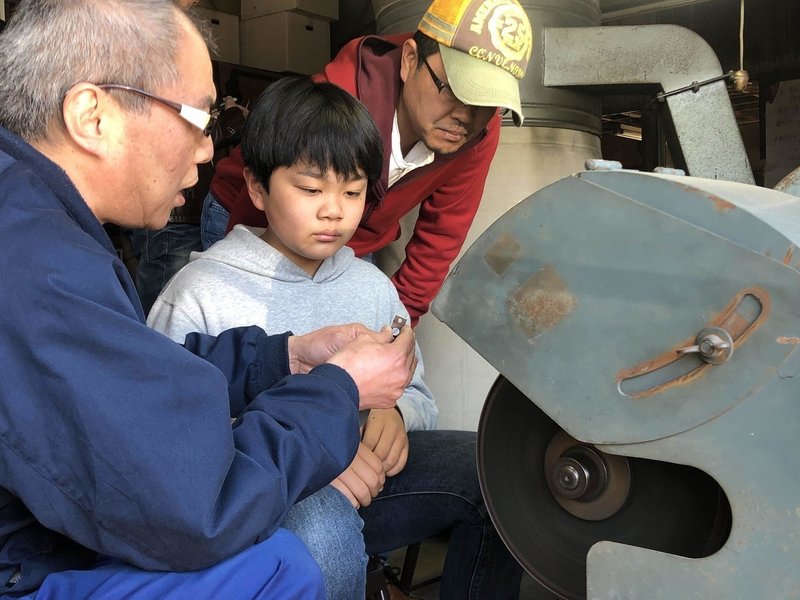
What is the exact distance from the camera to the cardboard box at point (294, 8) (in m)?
3.38

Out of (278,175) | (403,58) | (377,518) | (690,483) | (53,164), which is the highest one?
(53,164)

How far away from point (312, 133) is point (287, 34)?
81.0 inches

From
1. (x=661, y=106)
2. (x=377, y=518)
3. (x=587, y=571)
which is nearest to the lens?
(x=587, y=571)

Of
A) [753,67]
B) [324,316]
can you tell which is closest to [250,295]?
[324,316]

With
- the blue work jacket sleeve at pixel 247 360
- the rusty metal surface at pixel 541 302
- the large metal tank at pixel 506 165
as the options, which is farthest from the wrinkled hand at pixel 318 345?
the large metal tank at pixel 506 165

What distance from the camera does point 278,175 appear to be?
1504 millimetres

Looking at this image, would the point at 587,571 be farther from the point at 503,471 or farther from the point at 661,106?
the point at 661,106

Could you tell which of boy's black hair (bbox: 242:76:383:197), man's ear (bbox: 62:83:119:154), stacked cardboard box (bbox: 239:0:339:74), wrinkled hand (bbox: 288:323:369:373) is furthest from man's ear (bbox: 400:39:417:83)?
stacked cardboard box (bbox: 239:0:339:74)

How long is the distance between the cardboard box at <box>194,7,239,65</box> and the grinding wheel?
8.49 ft

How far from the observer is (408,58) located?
1.78 m

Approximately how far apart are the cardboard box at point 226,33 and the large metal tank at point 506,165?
3.24ft

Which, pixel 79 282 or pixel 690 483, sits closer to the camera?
pixel 79 282

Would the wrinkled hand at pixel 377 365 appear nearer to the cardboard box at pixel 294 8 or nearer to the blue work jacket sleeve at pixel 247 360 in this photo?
the blue work jacket sleeve at pixel 247 360

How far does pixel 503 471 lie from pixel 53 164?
725mm
